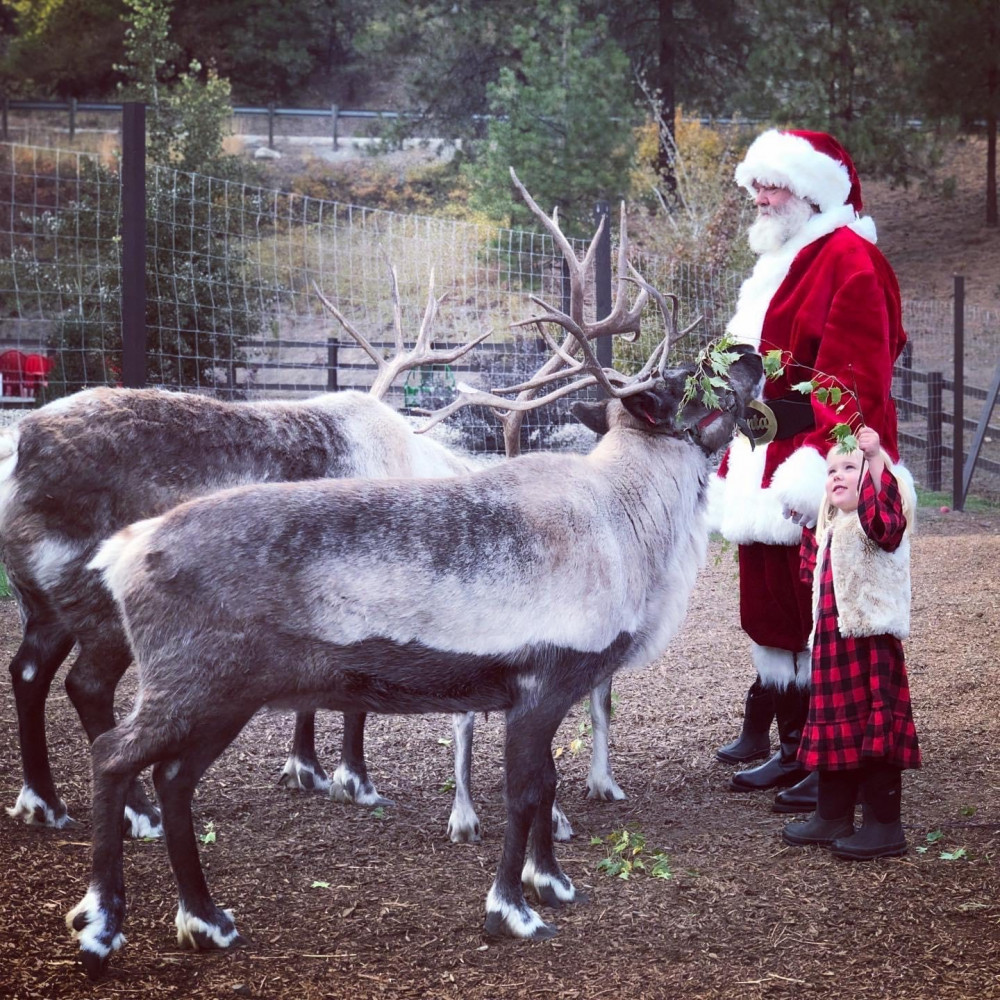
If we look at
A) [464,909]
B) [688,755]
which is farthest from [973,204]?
[464,909]

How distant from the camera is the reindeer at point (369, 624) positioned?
297 centimetres

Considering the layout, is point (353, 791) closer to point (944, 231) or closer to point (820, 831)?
point (820, 831)

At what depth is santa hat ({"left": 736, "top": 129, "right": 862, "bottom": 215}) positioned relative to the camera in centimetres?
417

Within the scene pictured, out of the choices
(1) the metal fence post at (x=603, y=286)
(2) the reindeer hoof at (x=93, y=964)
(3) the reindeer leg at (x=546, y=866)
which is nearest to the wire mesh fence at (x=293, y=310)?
(1) the metal fence post at (x=603, y=286)

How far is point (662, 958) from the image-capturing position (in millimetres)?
3076

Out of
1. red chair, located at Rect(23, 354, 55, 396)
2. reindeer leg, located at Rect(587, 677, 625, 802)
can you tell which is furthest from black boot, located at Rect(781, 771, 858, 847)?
red chair, located at Rect(23, 354, 55, 396)

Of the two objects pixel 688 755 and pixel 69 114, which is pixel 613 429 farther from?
pixel 69 114

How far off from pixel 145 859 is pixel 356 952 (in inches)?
35.0

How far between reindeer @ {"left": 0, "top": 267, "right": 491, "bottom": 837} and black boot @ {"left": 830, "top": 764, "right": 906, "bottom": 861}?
1569 millimetres

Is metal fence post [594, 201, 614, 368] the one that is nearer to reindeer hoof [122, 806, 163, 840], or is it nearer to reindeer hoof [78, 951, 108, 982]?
reindeer hoof [122, 806, 163, 840]

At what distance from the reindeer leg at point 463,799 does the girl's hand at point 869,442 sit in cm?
145

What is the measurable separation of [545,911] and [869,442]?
1.61 metres

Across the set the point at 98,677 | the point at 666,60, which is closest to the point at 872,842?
the point at 98,677

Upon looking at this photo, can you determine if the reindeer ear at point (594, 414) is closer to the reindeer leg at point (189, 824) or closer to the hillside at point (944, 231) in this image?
the reindeer leg at point (189, 824)
